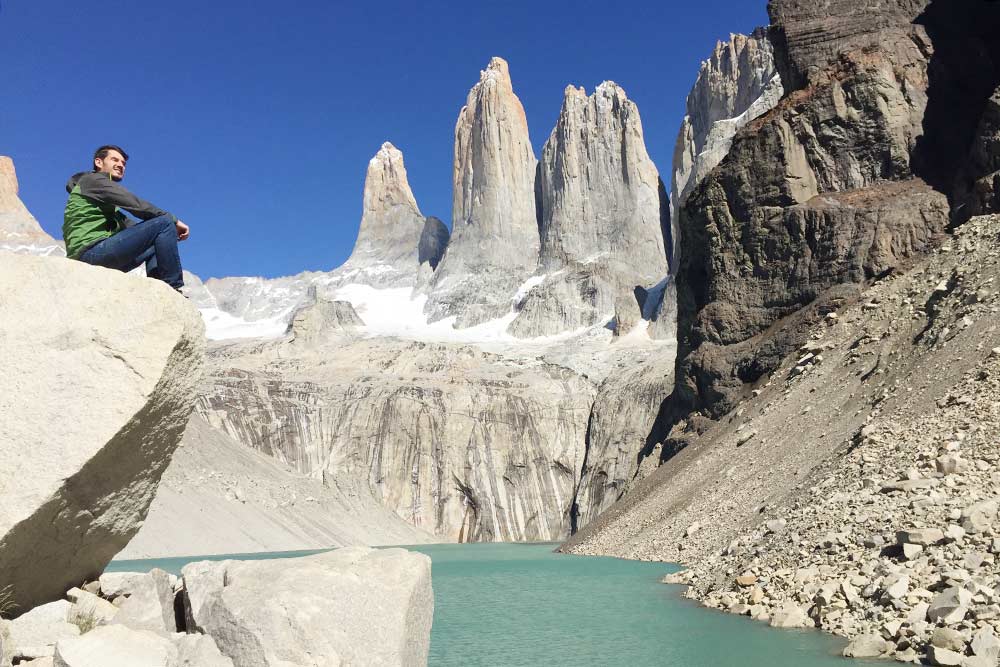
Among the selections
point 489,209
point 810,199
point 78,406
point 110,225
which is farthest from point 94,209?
point 489,209

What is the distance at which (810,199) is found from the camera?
43000 mm

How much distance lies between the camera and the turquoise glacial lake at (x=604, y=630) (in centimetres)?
1365

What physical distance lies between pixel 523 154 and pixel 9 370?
132m

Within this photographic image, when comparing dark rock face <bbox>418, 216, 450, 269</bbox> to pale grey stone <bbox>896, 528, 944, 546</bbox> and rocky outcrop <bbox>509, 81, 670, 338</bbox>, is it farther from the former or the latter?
pale grey stone <bbox>896, 528, 944, 546</bbox>

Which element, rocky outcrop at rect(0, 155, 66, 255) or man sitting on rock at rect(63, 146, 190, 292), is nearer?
man sitting on rock at rect(63, 146, 190, 292)

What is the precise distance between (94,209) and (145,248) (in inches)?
19.7

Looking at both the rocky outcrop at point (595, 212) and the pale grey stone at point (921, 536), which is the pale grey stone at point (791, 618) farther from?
the rocky outcrop at point (595, 212)

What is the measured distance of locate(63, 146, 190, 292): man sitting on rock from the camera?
6.54m

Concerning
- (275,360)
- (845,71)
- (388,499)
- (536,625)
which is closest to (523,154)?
(275,360)

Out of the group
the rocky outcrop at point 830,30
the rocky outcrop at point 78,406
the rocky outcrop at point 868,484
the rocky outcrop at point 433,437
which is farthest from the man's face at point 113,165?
the rocky outcrop at point 433,437

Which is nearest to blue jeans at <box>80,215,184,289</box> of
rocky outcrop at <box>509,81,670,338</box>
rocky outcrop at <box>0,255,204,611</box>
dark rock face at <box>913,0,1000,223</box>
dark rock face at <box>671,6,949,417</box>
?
rocky outcrop at <box>0,255,204,611</box>

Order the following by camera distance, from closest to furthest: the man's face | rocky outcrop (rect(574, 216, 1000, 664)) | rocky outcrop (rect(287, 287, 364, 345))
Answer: the man's face < rocky outcrop (rect(574, 216, 1000, 664)) < rocky outcrop (rect(287, 287, 364, 345))

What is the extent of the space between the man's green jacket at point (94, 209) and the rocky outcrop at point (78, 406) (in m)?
0.52

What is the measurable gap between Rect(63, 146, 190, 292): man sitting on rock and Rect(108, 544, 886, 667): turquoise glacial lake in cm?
945
